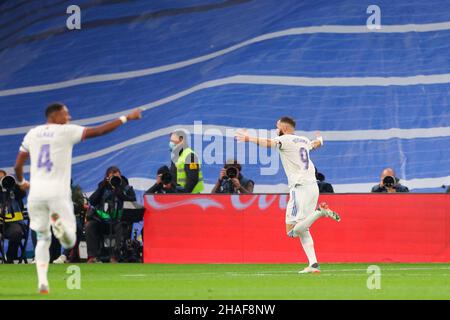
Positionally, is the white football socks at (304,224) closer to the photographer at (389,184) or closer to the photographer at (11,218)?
the photographer at (389,184)

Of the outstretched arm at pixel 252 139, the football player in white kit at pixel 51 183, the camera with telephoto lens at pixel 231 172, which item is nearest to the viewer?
the football player in white kit at pixel 51 183

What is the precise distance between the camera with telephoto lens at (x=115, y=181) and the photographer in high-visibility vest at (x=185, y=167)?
1.10m

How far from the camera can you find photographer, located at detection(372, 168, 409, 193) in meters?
23.5

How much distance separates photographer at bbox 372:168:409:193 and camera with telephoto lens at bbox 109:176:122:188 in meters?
4.72

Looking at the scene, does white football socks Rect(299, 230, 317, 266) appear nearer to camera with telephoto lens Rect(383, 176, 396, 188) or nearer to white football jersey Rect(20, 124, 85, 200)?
camera with telephoto lens Rect(383, 176, 396, 188)

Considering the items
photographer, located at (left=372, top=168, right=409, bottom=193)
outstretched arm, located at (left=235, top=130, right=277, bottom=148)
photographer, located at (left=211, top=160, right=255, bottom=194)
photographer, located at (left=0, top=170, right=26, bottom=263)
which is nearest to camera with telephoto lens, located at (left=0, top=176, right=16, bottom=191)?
photographer, located at (left=0, top=170, right=26, bottom=263)

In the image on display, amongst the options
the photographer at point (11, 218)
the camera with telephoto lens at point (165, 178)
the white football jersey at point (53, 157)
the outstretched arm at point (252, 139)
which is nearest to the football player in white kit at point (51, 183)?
the white football jersey at point (53, 157)

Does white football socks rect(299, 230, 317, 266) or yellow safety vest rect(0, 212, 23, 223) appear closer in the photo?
white football socks rect(299, 230, 317, 266)

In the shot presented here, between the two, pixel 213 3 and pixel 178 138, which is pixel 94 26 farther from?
pixel 178 138

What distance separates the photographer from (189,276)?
1834 cm

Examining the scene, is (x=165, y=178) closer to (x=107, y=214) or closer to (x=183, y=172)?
(x=183, y=172)

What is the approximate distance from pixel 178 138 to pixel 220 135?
184 cm

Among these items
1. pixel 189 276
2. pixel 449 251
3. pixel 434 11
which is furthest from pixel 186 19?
pixel 189 276

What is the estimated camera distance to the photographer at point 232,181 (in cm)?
2377
